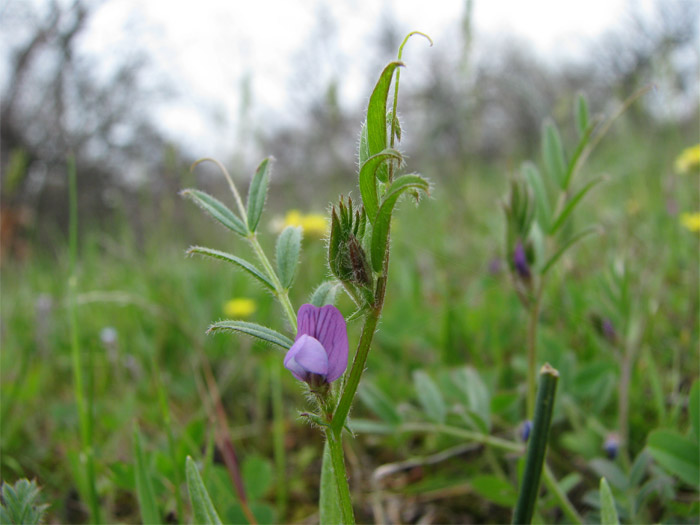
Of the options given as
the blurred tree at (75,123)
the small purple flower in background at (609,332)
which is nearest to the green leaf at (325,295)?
the small purple flower in background at (609,332)

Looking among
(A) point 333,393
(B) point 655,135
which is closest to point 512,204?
(A) point 333,393

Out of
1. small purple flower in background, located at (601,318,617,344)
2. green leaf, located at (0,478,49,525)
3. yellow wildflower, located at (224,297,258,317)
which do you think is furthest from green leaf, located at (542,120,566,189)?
yellow wildflower, located at (224,297,258,317)

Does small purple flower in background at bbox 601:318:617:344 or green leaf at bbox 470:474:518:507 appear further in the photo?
small purple flower in background at bbox 601:318:617:344

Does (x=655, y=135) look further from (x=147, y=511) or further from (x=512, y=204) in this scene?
(x=147, y=511)

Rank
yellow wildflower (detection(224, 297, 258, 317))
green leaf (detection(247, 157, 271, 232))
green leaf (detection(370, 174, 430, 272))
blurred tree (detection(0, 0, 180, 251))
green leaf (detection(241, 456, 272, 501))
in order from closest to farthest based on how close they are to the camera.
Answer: green leaf (detection(370, 174, 430, 272)) < green leaf (detection(247, 157, 271, 232)) < green leaf (detection(241, 456, 272, 501)) < yellow wildflower (detection(224, 297, 258, 317)) < blurred tree (detection(0, 0, 180, 251))

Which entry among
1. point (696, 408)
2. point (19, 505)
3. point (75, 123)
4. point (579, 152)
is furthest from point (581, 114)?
point (75, 123)

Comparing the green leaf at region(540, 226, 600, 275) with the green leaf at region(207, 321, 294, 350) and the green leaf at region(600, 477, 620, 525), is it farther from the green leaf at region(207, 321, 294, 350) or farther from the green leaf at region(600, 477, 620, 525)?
the green leaf at region(207, 321, 294, 350)

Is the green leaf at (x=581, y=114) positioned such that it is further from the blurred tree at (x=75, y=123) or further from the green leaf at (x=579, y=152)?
the blurred tree at (x=75, y=123)
